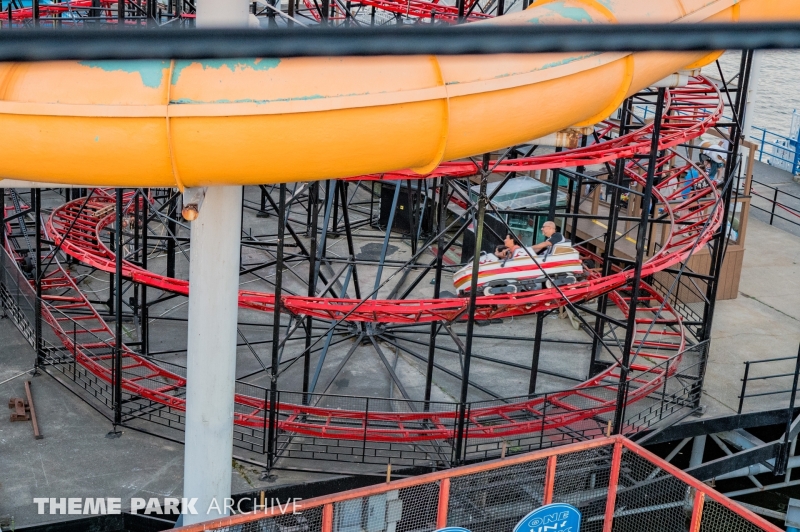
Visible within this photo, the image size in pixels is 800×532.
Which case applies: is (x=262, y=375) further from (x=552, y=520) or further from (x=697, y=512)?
(x=697, y=512)

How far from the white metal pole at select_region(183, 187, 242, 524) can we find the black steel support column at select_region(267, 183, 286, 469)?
2.99 m

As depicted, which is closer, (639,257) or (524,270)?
(639,257)

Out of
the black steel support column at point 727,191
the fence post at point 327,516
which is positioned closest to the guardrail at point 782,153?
the black steel support column at point 727,191

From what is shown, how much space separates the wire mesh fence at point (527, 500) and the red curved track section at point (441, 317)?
43.0 inches

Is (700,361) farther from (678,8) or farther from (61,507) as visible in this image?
(61,507)

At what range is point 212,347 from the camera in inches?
360

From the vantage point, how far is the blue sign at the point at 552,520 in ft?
35.2

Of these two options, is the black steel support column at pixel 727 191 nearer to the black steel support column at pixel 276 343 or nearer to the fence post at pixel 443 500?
the black steel support column at pixel 276 343

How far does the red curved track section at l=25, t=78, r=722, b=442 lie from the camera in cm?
1399

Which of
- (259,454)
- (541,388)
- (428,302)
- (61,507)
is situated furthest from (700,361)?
(61,507)

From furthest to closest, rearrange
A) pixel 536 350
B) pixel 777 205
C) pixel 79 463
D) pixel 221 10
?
pixel 777 205, pixel 536 350, pixel 79 463, pixel 221 10

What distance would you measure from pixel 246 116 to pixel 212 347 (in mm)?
3264

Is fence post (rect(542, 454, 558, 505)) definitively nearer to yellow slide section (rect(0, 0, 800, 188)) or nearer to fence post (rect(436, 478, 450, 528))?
fence post (rect(436, 478, 450, 528))

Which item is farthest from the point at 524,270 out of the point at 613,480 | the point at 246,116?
the point at 246,116
